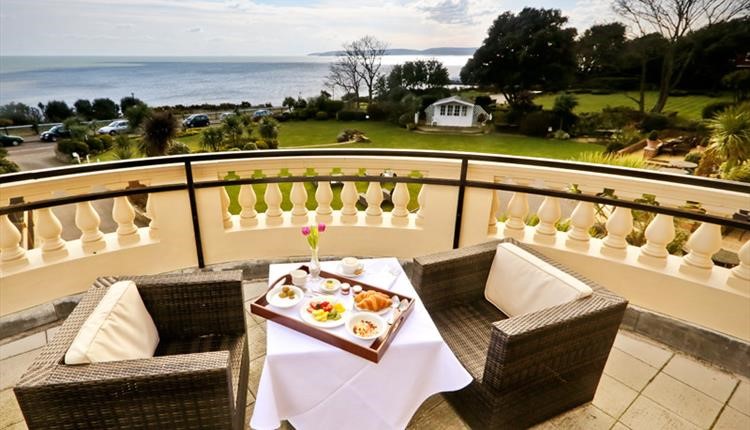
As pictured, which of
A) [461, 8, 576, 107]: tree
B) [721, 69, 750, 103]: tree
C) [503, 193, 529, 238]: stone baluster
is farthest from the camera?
[461, 8, 576, 107]: tree

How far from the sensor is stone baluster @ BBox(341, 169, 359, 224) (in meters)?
2.86

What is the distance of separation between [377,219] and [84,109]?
23.7m

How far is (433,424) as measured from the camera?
5.91 ft

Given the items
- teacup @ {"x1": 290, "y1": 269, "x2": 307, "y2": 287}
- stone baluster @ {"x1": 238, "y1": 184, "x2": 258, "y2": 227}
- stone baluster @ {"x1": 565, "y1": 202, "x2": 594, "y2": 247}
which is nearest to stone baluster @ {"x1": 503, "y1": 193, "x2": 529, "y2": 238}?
stone baluster @ {"x1": 565, "y1": 202, "x2": 594, "y2": 247}

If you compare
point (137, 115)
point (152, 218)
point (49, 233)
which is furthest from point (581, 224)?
point (137, 115)

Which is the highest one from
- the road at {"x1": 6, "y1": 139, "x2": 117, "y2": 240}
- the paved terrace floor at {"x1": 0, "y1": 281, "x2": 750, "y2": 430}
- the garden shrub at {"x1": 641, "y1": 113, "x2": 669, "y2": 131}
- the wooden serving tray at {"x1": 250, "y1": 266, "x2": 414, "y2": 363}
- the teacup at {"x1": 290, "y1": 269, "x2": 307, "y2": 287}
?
the garden shrub at {"x1": 641, "y1": 113, "x2": 669, "y2": 131}

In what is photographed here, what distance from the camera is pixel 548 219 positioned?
2.60 metres

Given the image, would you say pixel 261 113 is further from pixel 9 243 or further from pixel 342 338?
pixel 342 338

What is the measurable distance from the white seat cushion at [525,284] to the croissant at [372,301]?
0.78 m

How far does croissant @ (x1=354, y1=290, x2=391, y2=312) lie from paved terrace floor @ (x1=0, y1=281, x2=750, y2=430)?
2.13ft

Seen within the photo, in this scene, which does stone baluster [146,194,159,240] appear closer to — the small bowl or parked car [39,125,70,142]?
the small bowl

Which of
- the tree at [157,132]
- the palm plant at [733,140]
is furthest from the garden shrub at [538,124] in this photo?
the tree at [157,132]

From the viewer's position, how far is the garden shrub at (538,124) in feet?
49.6

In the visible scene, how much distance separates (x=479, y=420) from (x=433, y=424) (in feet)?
0.83
